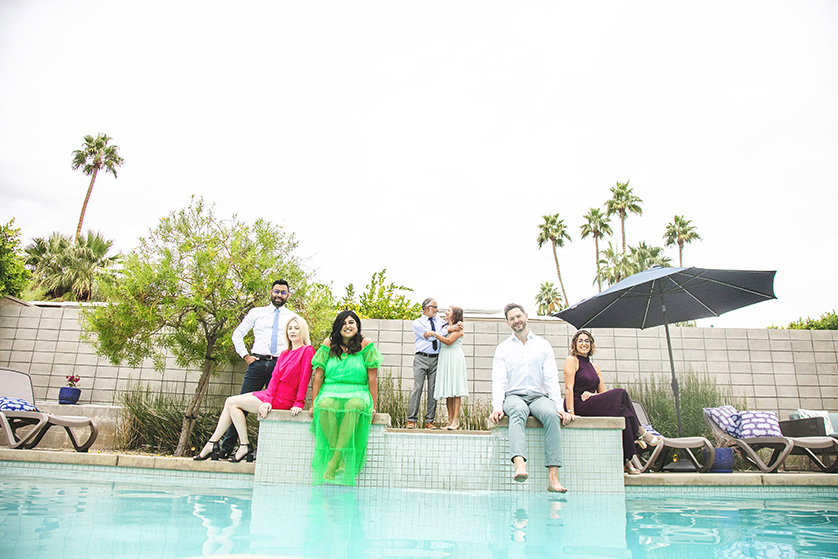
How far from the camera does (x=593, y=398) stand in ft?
15.2

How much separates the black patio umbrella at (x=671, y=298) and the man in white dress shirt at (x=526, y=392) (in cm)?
148

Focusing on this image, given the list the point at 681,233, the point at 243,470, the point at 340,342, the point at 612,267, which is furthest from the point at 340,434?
the point at 681,233

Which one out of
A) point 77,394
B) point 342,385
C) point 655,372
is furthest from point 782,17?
point 77,394

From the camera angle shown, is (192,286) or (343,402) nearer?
(343,402)

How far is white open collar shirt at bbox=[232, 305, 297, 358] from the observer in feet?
16.9

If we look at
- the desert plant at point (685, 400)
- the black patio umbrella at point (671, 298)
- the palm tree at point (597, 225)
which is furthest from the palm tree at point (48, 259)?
the palm tree at point (597, 225)

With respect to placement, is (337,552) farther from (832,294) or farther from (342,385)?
(832,294)

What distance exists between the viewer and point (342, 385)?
4.32 metres

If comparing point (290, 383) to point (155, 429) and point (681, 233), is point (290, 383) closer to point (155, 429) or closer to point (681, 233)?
point (155, 429)

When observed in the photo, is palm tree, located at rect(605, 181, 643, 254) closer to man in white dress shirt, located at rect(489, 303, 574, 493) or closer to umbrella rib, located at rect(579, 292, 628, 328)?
umbrella rib, located at rect(579, 292, 628, 328)

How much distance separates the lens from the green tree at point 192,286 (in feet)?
18.7

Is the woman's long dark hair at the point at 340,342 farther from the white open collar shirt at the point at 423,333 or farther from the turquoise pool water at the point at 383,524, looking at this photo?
the white open collar shirt at the point at 423,333

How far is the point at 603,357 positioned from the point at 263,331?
5079 millimetres

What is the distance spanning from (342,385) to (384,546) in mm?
2282
